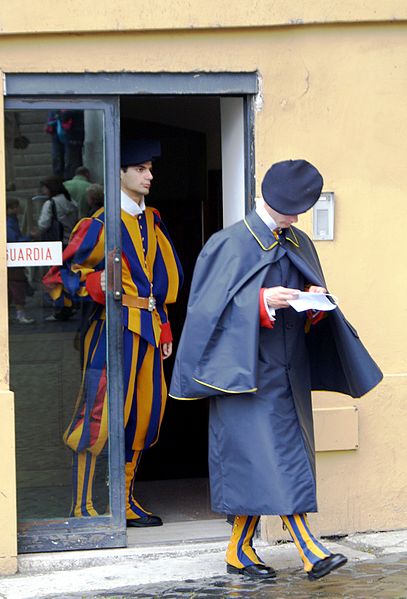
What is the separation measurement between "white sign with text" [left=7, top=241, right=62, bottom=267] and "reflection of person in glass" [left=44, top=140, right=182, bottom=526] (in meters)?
0.06

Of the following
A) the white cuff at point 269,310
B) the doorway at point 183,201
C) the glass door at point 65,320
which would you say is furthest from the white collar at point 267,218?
the doorway at point 183,201

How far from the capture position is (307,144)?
641 centimetres

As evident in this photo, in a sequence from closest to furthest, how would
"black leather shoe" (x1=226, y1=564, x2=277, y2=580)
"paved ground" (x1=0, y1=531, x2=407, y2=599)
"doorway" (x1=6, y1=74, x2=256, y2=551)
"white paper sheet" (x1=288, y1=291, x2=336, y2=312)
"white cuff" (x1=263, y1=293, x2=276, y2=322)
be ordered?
"white paper sheet" (x1=288, y1=291, x2=336, y2=312), "white cuff" (x1=263, y1=293, x2=276, y2=322), "paved ground" (x1=0, y1=531, x2=407, y2=599), "black leather shoe" (x1=226, y1=564, x2=277, y2=580), "doorway" (x1=6, y1=74, x2=256, y2=551)

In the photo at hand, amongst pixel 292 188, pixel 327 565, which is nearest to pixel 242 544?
pixel 327 565

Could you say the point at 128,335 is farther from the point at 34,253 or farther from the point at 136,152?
the point at 136,152

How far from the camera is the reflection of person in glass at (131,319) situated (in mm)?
6289

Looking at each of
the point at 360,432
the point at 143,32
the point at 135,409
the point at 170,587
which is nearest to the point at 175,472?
the point at 135,409

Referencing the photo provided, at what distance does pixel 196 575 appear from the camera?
5895mm

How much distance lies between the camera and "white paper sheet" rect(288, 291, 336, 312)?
5309 millimetres

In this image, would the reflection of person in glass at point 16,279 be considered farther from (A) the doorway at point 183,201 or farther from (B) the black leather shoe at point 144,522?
(A) the doorway at point 183,201

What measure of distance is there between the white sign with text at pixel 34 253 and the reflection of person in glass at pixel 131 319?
6 cm

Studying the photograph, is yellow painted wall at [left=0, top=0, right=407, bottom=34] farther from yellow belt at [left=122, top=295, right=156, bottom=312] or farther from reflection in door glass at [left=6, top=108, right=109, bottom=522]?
yellow belt at [left=122, top=295, right=156, bottom=312]

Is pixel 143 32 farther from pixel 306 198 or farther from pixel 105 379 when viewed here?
pixel 105 379

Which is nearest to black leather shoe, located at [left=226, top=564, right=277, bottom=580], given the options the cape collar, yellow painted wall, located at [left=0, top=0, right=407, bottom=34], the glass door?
the glass door
